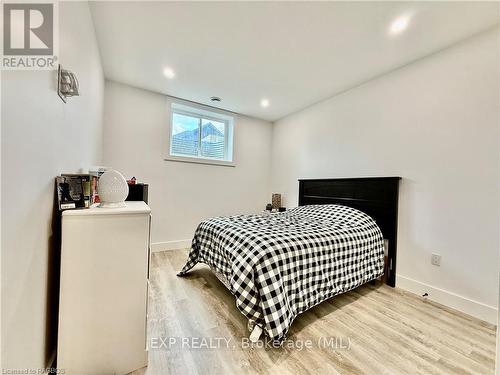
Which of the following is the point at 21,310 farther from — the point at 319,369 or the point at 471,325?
the point at 471,325

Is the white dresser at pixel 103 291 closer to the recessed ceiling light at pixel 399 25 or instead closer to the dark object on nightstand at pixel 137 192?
the dark object on nightstand at pixel 137 192

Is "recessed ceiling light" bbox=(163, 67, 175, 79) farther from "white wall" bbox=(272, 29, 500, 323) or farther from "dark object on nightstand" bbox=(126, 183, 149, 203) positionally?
"white wall" bbox=(272, 29, 500, 323)

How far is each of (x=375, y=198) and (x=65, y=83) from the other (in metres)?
2.93

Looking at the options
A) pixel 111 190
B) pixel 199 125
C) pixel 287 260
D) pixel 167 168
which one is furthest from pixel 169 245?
pixel 287 260

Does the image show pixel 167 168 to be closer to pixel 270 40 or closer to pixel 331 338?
pixel 270 40

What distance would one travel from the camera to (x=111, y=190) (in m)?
1.25

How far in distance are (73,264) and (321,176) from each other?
304 cm

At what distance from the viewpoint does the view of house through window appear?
3.51m

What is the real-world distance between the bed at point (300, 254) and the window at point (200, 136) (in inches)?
67.4

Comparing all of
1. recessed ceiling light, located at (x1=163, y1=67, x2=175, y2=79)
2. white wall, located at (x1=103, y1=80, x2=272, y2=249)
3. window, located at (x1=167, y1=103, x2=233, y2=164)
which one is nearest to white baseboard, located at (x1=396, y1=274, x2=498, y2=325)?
white wall, located at (x1=103, y1=80, x2=272, y2=249)

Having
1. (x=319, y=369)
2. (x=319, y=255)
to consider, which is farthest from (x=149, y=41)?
(x=319, y=369)

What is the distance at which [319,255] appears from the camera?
5.54 feet

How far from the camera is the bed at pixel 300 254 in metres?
1.41

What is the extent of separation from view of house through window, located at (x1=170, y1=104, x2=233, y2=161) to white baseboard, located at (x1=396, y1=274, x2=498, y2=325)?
3.07 metres
